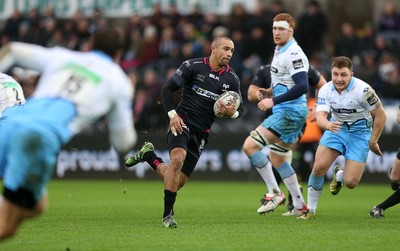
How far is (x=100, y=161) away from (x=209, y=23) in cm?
526

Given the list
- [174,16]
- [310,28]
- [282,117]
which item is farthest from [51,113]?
[174,16]

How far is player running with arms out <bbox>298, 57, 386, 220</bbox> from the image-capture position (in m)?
12.5

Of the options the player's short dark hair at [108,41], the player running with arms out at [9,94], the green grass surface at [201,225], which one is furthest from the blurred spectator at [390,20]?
the player's short dark hair at [108,41]

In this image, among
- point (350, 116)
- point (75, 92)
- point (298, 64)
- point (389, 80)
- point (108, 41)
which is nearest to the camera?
point (75, 92)

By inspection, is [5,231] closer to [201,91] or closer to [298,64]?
[201,91]

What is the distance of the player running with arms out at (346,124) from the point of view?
12484 mm

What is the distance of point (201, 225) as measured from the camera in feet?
39.0

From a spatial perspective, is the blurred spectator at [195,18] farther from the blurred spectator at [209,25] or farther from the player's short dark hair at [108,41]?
the player's short dark hair at [108,41]

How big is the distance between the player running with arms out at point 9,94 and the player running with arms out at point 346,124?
422cm

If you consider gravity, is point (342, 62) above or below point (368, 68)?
above

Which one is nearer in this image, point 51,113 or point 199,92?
point 51,113

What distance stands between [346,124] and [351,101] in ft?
1.49

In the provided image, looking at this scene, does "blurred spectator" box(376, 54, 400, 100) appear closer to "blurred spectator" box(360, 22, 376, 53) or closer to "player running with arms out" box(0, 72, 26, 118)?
"blurred spectator" box(360, 22, 376, 53)

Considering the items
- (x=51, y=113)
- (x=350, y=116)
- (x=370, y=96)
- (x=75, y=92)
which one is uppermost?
(x=75, y=92)
